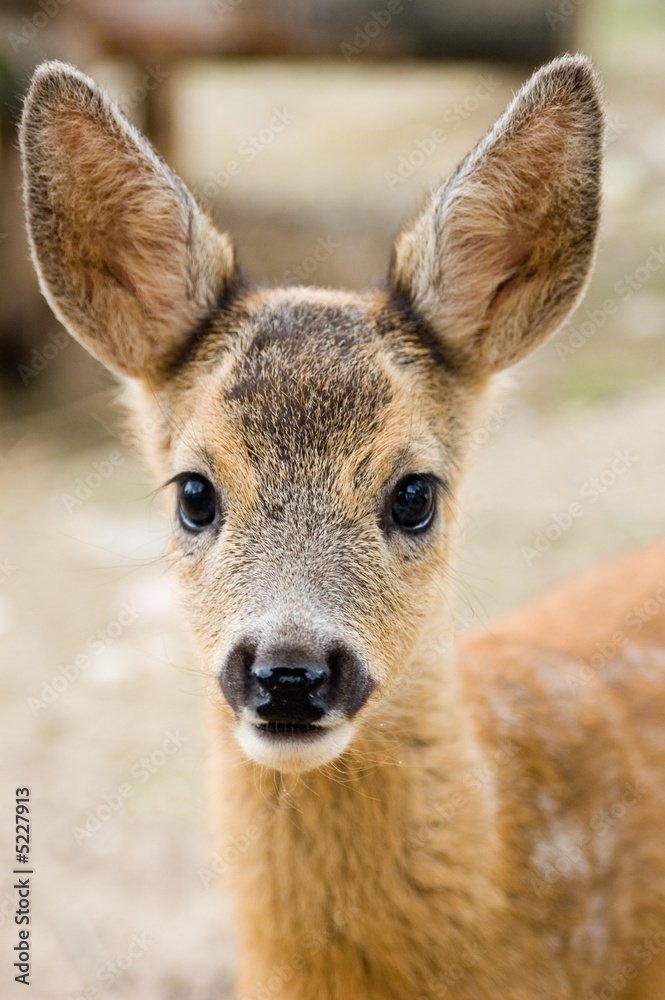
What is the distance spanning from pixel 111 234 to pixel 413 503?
1.33m

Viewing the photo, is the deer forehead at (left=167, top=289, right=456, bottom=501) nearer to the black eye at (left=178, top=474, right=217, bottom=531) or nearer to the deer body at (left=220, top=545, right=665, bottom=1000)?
the black eye at (left=178, top=474, right=217, bottom=531)

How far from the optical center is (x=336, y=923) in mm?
3340

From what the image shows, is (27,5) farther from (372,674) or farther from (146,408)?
(372,674)

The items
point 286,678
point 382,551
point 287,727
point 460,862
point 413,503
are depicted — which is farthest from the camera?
point 460,862

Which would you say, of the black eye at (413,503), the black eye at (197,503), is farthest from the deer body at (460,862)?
the black eye at (197,503)

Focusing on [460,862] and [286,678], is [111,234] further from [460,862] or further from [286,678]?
[460,862]

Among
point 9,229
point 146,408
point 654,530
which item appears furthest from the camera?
point 9,229

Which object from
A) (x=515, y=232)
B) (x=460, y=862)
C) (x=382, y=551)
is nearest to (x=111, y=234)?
(x=515, y=232)

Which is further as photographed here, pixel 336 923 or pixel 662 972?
pixel 662 972

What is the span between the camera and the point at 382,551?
3.14 m

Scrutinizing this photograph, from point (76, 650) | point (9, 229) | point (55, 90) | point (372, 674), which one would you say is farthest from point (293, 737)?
point (9, 229)

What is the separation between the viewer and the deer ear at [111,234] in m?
3.37

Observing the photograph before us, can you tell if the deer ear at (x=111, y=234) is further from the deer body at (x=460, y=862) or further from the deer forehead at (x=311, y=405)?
the deer body at (x=460, y=862)

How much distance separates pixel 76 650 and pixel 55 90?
3.80 meters
